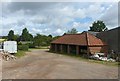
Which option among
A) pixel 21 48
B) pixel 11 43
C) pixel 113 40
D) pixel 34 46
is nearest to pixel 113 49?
pixel 113 40

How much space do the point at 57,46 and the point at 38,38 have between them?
25.8m

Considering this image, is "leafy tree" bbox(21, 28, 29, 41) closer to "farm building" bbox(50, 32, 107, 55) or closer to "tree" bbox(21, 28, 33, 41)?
"tree" bbox(21, 28, 33, 41)

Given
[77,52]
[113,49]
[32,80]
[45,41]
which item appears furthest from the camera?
[45,41]

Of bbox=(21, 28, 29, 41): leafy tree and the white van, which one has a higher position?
bbox=(21, 28, 29, 41): leafy tree

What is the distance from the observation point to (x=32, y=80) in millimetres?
15750

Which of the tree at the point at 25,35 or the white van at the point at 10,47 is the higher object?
the tree at the point at 25,35

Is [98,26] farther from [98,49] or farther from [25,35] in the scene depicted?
[98,49]

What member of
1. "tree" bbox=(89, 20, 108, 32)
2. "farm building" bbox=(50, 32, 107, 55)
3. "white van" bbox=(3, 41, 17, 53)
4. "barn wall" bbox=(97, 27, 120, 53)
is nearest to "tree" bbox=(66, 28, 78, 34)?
"tree" bbox=(89, 20, 108, 32)

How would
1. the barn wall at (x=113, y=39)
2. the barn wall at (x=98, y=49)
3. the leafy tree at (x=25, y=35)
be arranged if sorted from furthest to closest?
the leafy tree at (x=25, y=35) → the barn wall at (x=98, y=49) → the barn wall at (x=113, y=39)

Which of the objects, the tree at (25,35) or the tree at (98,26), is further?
the tree at (25,35)

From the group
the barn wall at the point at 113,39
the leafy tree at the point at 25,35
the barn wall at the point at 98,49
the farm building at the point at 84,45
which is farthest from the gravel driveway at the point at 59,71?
the leafy tree at the point at 25,35

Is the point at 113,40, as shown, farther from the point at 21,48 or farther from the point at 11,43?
the point at 21,48

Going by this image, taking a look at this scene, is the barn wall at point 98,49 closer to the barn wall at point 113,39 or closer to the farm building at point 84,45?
the farm building at point 84,45

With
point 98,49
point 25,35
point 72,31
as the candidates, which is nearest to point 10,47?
point 98,49
